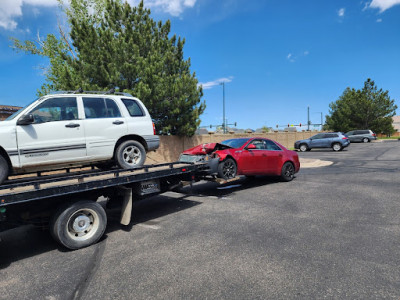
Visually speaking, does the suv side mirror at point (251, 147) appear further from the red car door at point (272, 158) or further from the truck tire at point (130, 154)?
the truck tire at point (130, 154)

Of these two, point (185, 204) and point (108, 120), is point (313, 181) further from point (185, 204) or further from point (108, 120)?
point (108, 120)

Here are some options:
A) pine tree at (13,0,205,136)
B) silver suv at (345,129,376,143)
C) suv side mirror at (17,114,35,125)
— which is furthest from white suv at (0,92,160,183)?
silver suv at (345,129,376,143)

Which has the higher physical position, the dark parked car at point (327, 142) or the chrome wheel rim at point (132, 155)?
the chrome wheel rim at point (132, 155)

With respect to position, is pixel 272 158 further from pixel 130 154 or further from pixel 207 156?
pixel 130 154

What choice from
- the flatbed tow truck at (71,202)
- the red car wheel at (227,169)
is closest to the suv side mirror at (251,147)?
the red car wheel at (227,169)

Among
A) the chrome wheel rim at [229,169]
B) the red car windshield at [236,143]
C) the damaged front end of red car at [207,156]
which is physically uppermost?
the red car windshield at [236,143]

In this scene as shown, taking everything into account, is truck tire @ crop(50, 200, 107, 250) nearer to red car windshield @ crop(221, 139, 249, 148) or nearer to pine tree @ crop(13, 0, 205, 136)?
red car windshield @ crop(221, 139, 249, 148)

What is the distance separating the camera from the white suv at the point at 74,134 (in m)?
4.42

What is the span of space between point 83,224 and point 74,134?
171cm

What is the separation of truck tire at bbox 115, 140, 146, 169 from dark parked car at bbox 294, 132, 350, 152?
2230 cm

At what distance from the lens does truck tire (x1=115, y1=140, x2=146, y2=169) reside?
5.52 metres

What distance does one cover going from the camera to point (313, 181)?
963cm

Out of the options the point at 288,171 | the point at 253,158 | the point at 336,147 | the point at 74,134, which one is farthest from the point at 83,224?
the point at 336,147

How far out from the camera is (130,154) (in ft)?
18.7
